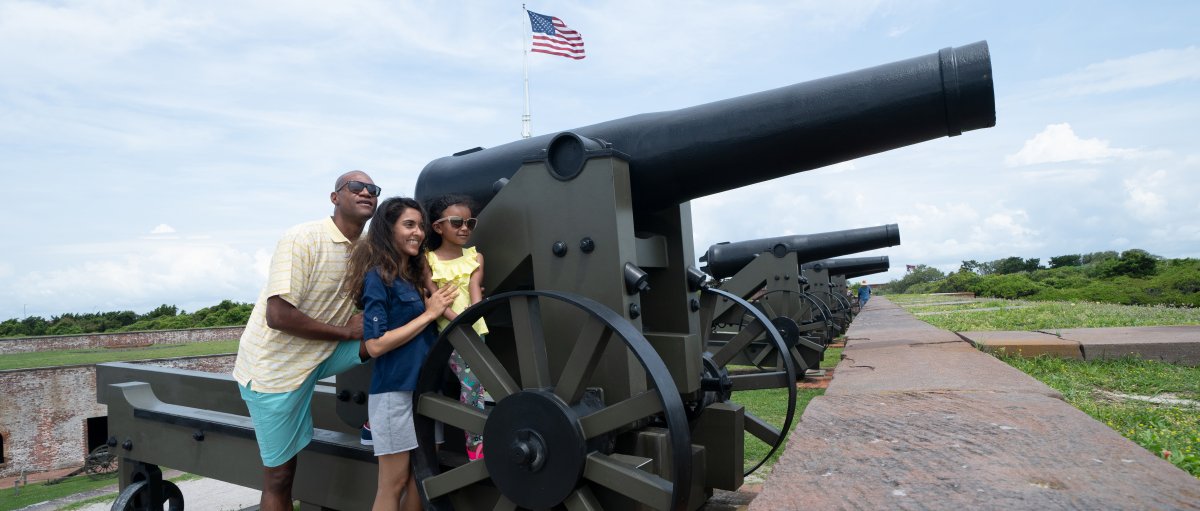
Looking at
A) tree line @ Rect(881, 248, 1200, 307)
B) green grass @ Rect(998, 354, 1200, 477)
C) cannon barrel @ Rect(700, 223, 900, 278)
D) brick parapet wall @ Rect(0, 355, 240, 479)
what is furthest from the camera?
brick parapet wall @ Rect(0, 355, 240, 479)

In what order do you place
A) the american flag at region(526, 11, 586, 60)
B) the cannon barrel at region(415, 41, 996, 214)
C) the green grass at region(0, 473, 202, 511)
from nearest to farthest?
the cannon barrel at region(415, 41, 996, 214), the green grass at region(0, 473, 202, 511), the american flag at region(526, 11, 586, 60)

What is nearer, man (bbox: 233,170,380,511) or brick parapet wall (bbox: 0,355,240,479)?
man (bbox: 233,170,380,511)

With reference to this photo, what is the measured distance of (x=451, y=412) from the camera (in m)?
2.60

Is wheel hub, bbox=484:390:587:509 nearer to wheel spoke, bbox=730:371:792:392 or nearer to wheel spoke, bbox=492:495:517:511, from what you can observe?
wheel spoke, bbox=492:495:517:511

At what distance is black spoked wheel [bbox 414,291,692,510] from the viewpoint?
87.7 inches

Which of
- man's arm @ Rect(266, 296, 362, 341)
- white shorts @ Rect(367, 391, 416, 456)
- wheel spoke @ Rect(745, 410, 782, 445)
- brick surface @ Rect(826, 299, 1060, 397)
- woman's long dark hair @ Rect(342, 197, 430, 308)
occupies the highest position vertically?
woman's long dark hair @ Rect(342, 197, 430, 308)

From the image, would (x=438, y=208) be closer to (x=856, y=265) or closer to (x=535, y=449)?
(x=535, y=449)

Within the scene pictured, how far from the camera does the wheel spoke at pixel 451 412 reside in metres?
2.58

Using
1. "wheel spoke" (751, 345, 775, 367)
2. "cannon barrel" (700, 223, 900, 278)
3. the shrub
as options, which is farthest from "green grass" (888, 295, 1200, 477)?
the shrub

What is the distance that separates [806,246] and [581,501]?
922 centimetres

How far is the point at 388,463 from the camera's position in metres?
2.65

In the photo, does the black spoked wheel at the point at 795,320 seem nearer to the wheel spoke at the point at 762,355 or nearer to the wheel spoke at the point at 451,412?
the wheel spoke at the point at 762,355

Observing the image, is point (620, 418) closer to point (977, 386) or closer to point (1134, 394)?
point (977, 386)

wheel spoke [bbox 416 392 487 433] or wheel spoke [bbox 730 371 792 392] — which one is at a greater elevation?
wheel spoke [bbox 416 392 487 433]
